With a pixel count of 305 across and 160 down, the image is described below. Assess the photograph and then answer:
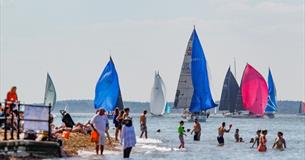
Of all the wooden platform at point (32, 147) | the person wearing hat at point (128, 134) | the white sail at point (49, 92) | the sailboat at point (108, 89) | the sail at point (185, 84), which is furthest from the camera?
the sail at point (185, 84)

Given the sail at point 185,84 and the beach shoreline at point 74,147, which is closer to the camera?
the beach shoreline at point 74,147

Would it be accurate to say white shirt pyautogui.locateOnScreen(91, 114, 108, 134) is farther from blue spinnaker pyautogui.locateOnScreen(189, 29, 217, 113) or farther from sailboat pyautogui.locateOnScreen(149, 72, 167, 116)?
sailboat pyautogui.locateOnScreen(149, 72, 167, 116)

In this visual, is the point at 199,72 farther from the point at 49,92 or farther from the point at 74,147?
the point at 74,147

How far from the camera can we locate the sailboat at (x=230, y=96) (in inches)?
4906

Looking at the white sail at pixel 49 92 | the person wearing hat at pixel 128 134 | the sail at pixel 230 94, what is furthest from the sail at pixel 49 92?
the person wearing hat at pixel 128 134

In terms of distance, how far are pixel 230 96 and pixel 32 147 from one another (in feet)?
346

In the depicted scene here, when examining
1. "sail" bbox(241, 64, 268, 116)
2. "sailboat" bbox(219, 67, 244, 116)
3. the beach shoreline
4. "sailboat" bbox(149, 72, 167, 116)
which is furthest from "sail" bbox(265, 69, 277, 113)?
the beach shoreline

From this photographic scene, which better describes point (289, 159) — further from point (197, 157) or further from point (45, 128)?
point (45, 128)

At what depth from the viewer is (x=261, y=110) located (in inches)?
4584

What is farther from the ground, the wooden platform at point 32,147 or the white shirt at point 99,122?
the white shirt at point 99,122

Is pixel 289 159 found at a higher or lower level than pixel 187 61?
lower

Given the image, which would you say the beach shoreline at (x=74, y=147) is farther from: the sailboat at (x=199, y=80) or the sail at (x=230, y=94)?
the sail at (x=230, y=94)

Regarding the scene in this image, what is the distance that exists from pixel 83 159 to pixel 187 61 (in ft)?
218

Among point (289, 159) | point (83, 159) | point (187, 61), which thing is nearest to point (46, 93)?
point (187, 61)
